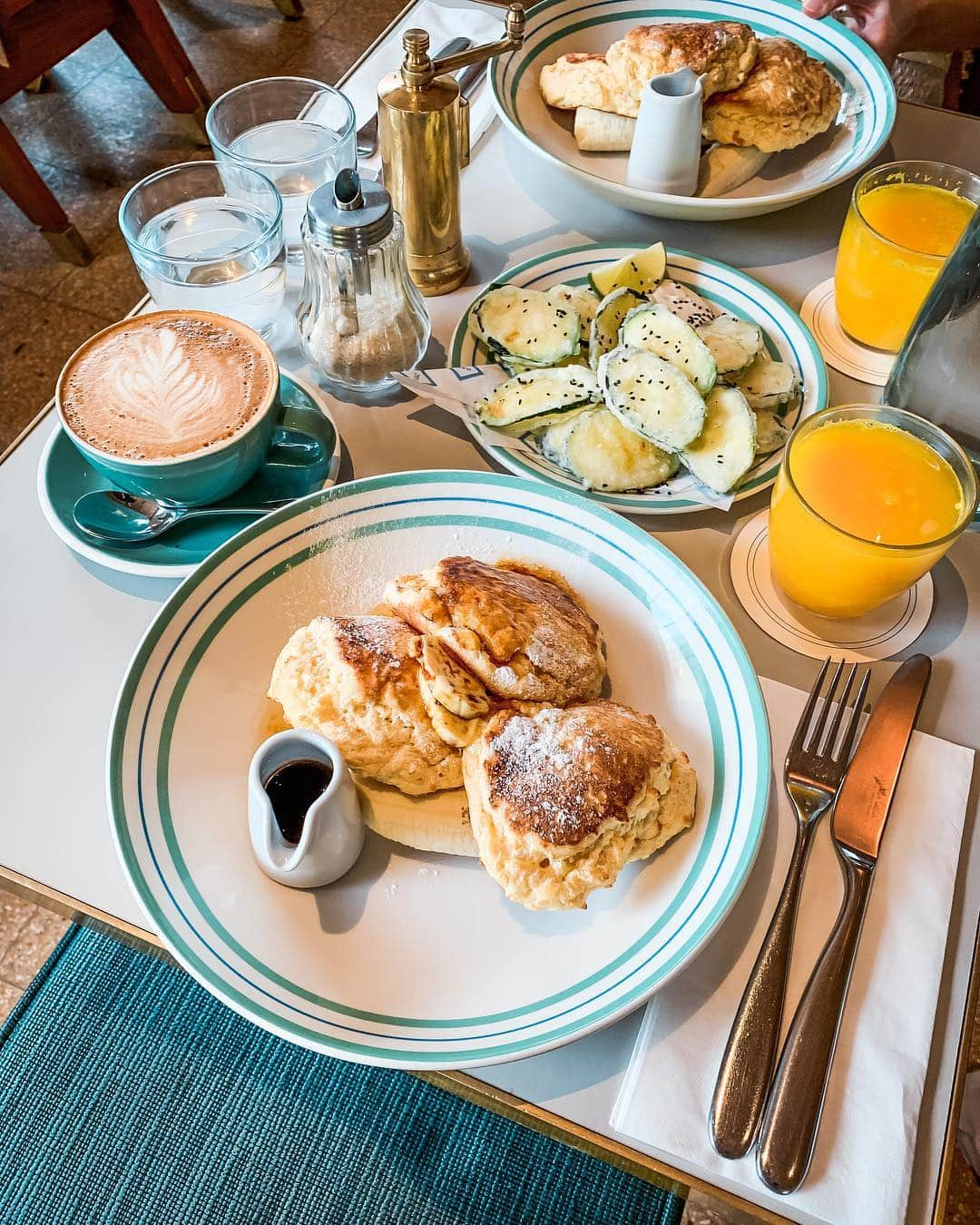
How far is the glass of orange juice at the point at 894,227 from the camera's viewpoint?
48.5 inches

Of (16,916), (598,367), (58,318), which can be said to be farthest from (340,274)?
(58,318)

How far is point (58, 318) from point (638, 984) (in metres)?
2.75

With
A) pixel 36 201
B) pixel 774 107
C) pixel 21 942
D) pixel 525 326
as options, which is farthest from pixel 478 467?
pixel 36 201

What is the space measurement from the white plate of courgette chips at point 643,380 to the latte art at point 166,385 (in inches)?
10.8

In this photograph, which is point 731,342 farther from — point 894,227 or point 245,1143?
point 245,1143

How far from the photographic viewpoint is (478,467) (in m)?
1.19

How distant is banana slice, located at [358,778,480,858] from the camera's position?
85 centimetres

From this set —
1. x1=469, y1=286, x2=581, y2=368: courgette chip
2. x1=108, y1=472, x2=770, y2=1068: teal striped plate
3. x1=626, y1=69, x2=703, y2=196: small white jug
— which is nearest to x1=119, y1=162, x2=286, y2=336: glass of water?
x1=469, y1=286, x2=581, y2=368: courgette chip

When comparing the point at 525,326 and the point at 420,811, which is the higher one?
the point at 525,326

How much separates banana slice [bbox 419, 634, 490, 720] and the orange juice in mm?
786

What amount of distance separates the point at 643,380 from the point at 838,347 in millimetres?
385

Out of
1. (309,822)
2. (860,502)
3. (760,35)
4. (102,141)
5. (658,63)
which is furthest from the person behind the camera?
(102,141)

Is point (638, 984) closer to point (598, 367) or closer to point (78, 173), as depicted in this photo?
point (598, 367)

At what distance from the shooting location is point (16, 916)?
1.85 m
